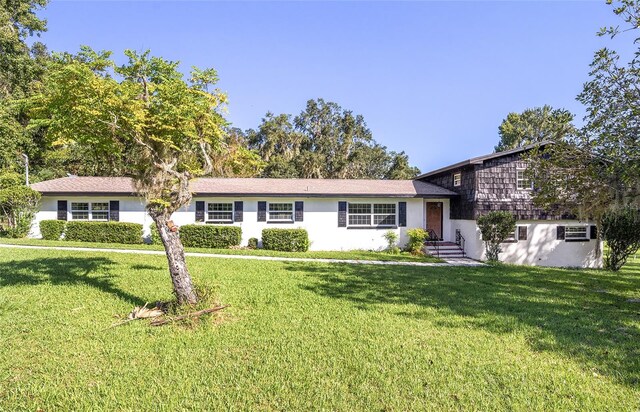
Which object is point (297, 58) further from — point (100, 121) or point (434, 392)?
point (434, 392)

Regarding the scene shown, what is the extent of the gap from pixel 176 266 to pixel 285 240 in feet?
30.3

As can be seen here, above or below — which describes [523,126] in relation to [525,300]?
above

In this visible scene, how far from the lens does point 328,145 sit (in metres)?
33.9

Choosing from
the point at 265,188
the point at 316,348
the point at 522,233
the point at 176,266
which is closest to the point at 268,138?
the point at 265,188

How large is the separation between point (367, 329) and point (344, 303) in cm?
155

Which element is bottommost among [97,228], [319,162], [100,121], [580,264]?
[580,264]

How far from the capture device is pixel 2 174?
1709cm

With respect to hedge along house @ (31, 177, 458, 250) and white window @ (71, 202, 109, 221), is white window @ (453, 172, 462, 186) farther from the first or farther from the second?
white window @ (71, 202, 109, 221)

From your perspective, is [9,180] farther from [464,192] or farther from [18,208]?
[464,192]

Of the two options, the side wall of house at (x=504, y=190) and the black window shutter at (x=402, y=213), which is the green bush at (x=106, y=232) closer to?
the black window shutter at (x=402, y=213)

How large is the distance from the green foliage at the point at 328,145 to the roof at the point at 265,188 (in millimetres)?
13753

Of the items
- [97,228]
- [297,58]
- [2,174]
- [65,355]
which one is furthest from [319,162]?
[65,355]

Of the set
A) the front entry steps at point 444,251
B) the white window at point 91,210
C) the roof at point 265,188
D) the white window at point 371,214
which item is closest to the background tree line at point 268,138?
the roof at point 265,188

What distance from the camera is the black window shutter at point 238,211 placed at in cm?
1586
